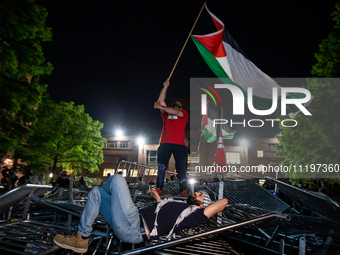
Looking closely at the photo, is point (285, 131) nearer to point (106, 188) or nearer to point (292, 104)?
point (292, 104)

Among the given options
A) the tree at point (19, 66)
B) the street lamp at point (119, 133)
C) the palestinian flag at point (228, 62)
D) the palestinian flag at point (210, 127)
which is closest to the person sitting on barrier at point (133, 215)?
the palestinian flag at point (228, 62)

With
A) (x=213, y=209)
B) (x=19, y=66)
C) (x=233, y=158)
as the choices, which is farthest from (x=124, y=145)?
(x=213, y=209)

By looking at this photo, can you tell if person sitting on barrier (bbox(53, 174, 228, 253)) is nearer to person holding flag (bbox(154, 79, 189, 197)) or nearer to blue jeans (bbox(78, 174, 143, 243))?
blue jeans (bbox(78, 174, 143, 243))

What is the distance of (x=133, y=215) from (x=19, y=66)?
11.2m

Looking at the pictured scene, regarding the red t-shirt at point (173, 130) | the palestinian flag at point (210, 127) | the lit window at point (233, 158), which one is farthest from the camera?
the lit window at point (233, 158)

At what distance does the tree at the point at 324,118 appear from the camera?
13.1 meters

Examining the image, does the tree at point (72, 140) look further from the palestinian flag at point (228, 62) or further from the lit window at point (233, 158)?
the lit window at point (233, 158)

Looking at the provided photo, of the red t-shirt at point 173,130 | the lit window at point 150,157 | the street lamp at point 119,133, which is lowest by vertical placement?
the red t-shirt at point 173,130

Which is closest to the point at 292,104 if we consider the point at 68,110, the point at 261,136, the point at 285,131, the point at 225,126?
the point at 225,126

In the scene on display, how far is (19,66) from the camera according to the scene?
1032 centimetres

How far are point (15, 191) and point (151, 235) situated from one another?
5.98 feet

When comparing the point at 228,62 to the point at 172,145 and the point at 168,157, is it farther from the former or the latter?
the point at 168,157

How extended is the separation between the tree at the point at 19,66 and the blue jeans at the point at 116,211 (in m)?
9.61

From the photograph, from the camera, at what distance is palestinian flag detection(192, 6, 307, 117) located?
8.13m
